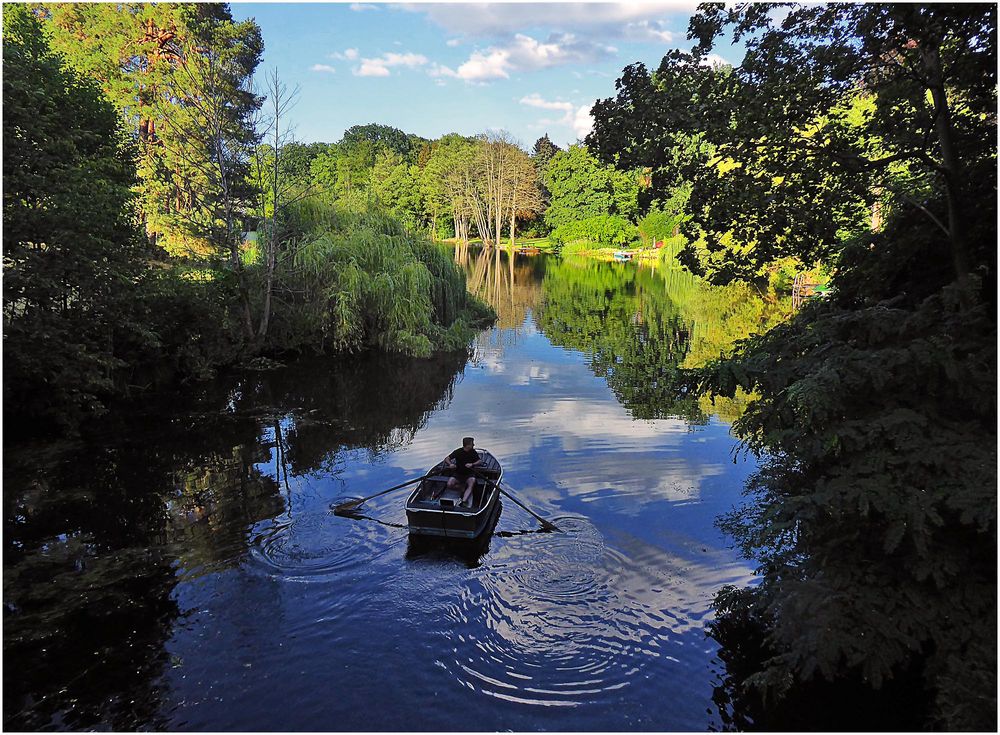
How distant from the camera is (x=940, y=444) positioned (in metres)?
5.55

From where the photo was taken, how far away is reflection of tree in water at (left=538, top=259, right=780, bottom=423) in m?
19.1

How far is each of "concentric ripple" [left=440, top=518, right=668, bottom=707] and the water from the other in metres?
0.03

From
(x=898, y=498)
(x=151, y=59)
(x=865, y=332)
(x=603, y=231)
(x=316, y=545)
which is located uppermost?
(x=151, y=59)

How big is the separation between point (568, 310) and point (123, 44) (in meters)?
25.2

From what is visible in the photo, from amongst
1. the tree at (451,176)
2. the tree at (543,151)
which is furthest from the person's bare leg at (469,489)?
the tree at (543,151)

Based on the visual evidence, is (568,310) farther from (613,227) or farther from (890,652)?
(613,227)

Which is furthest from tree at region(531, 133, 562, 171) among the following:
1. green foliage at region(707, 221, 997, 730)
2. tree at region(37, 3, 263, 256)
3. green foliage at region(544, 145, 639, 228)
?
green foliage at region(707, 221, 997, 730)

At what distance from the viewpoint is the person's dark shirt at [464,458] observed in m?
11.7

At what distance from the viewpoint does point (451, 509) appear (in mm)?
10203

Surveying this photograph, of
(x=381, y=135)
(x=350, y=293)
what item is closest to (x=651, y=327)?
(x=350, y=293)

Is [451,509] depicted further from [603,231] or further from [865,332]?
[603,231]

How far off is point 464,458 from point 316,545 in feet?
9.53

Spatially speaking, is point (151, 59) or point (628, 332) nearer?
point (628, 332)

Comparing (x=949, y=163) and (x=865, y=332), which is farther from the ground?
(x=949, y=163)
